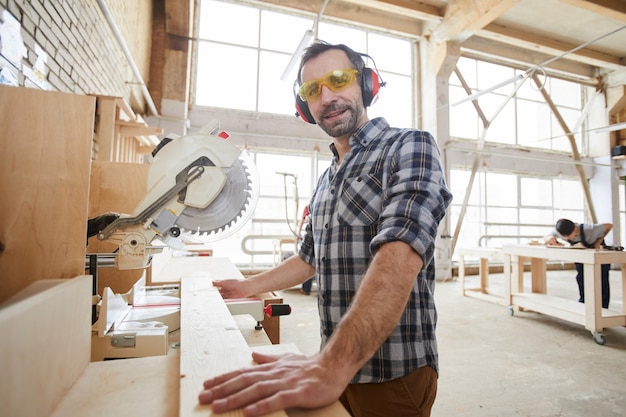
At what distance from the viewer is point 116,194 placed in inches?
69.9

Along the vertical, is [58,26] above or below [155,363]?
above

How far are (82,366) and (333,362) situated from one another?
579mm

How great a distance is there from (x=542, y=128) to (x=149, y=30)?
9.19 m

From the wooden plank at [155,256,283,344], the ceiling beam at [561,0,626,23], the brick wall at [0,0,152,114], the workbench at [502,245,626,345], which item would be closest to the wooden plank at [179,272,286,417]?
the wooden plank at [155,256,283,344]

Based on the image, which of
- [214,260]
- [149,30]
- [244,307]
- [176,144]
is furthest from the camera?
[149,30]

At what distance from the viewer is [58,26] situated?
2.07m

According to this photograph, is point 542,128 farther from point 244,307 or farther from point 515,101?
point 244,307

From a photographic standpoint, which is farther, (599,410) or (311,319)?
(311,319)

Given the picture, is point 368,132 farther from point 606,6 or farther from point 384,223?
point 606,6

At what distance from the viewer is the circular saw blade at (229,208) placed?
1.03m

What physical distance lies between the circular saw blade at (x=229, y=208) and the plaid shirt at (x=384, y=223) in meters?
0.25

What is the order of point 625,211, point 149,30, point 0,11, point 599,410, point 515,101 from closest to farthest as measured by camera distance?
point 0,11, point 599,410, point 149,30, point 515,101, point 625,211

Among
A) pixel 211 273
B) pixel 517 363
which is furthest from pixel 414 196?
pixel 517 363

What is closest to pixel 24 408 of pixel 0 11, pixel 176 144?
pixel 176 144
